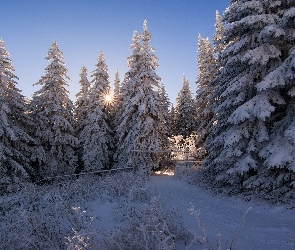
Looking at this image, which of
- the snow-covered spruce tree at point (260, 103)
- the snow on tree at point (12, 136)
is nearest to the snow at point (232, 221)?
the snow-covered spruce tree at point (260, 103)

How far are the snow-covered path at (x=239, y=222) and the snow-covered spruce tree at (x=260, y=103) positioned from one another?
1.07 meters

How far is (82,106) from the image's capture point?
30.0 meters

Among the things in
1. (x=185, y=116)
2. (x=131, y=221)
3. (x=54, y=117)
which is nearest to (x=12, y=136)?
(x=54, y=117)

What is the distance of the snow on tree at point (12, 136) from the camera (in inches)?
717

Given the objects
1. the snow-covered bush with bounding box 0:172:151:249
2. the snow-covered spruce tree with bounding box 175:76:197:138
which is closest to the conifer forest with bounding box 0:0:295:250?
the snow-covered bush with bounding box 0:172:151:249

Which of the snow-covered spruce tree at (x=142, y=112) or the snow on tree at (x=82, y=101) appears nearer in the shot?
the snow-covered spruce tree at (x=142, y=112)

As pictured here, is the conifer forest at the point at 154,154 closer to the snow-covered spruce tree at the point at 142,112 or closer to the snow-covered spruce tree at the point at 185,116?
the snow-covered spruce tree at the point at 142,112

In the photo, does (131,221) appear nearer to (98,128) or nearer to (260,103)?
(260,103)

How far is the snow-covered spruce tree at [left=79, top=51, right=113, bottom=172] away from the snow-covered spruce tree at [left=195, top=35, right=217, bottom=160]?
32.0ft

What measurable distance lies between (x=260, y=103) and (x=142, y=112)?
40.4ft

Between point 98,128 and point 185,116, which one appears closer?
point 98,128

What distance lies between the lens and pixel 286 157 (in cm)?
877

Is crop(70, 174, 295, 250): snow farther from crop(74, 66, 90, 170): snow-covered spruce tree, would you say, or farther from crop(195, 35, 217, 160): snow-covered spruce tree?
crop(74, 66, 90, 170): snow-covered spruce tree

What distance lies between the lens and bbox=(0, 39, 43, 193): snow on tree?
18.2m
